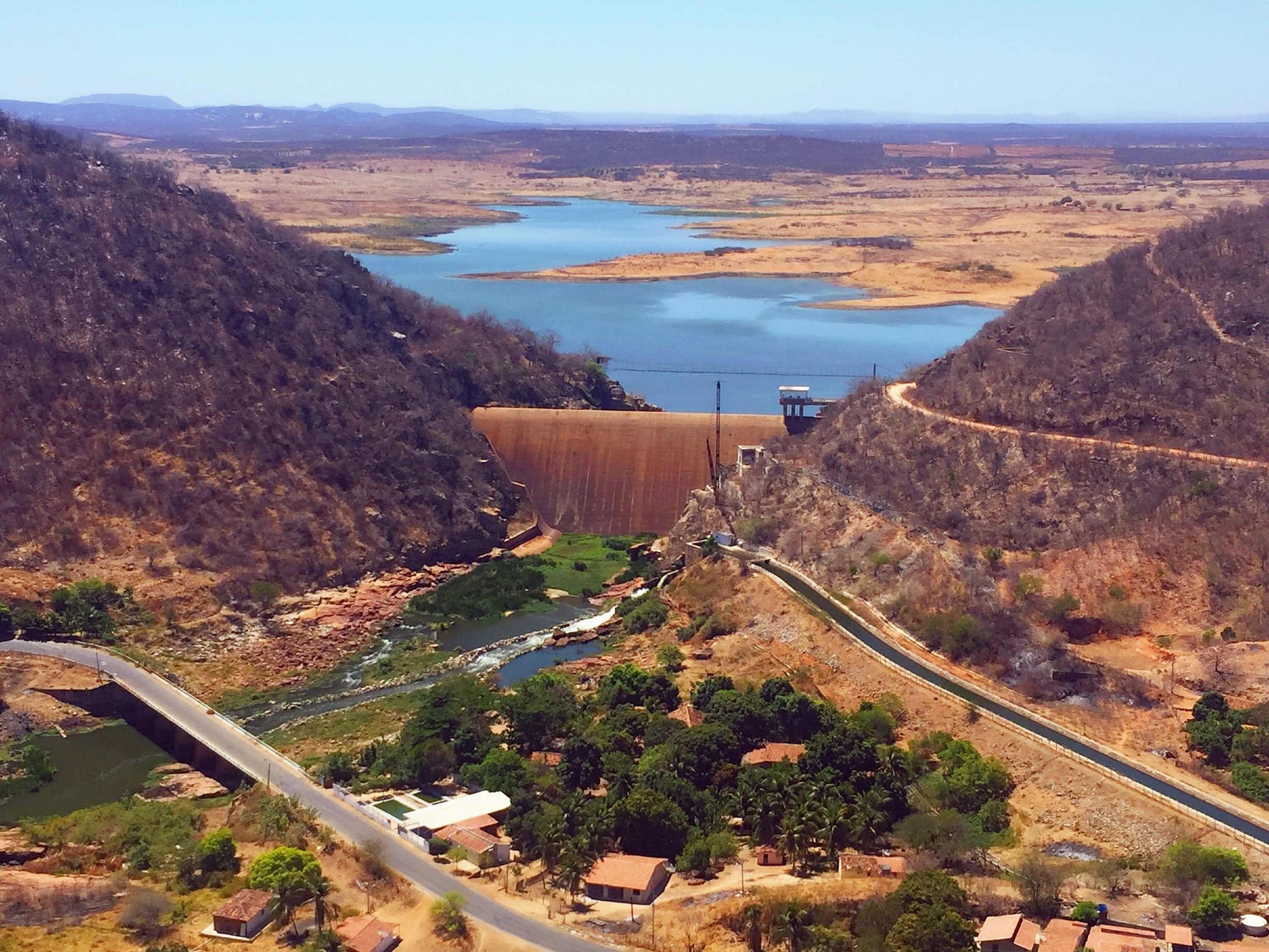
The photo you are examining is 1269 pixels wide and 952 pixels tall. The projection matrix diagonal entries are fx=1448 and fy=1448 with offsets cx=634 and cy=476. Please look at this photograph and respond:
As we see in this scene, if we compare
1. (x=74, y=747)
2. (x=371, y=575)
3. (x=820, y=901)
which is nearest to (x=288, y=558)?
(x=371, y=575)

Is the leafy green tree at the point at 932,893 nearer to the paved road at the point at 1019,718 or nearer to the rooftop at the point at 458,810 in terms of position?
the paved road at the point at 1019,718

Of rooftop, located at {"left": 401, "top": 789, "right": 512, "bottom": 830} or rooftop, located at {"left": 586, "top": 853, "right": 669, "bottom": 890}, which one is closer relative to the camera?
rooftop, located at {"left": 586, "top": 853, "right": 669, "bottom": 890}

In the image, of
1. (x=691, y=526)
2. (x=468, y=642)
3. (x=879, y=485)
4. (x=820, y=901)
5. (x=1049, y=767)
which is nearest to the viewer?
(x=820, y=901)

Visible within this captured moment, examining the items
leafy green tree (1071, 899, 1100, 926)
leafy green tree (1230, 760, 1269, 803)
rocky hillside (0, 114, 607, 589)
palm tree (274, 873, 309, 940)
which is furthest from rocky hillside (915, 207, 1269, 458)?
palm tree (274, 873, 309, 940)

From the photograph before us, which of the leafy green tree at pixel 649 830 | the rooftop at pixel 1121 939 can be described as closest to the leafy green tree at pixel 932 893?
the rooftop at pixel 1121 939

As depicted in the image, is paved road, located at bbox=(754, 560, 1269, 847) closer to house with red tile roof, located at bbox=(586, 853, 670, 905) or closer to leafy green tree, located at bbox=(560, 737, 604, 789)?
leafy green tree, located at bbox=(560, 737, 604, 789)

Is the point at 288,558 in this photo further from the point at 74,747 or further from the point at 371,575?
the point at 74,747
